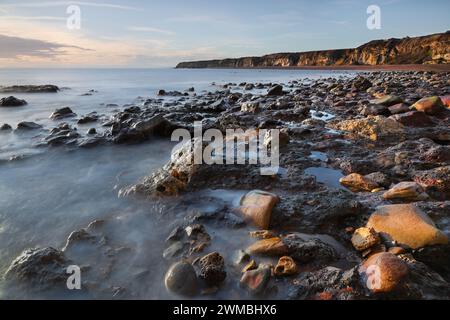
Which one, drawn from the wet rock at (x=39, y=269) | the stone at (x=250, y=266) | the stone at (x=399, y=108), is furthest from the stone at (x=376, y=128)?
the wet rock at (x=39, y=269)

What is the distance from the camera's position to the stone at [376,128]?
6.29 metres

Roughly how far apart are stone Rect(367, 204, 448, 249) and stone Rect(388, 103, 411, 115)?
6037 millimetres

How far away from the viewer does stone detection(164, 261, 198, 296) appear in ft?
7.81

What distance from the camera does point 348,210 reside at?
11.0 ft

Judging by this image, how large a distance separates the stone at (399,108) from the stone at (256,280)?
23.8 ft

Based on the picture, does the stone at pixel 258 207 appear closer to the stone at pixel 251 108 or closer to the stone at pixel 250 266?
the stone at pixel 250 266

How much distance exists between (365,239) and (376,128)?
Result: 4282 mm

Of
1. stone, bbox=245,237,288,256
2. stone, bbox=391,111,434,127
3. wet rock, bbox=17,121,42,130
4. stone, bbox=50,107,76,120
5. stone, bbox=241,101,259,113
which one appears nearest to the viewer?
stone, bbox=245,237,288,256

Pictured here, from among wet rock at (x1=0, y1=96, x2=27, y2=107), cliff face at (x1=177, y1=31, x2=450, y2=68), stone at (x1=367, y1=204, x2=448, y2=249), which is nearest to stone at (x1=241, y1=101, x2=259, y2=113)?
stone at (x1=367, y1=204, x2=448, y2=249)

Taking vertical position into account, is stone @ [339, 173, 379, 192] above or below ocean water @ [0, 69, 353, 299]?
above

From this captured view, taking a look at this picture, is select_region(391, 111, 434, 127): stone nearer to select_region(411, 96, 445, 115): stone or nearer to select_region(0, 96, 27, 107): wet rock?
select_region(411, 96, 445, 115): stone
